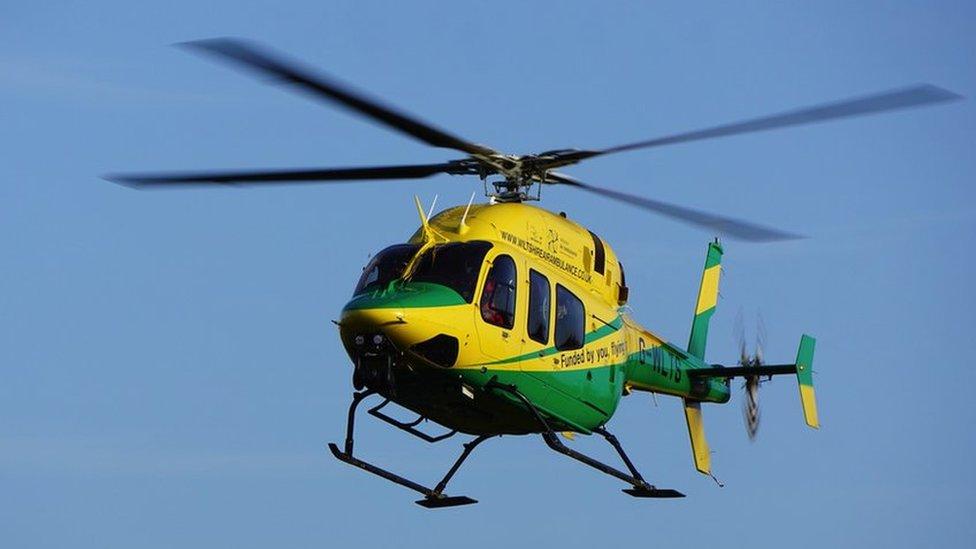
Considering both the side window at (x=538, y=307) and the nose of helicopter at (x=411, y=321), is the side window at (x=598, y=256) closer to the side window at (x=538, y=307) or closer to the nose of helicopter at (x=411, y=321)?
the side window at (x=538, y=307)

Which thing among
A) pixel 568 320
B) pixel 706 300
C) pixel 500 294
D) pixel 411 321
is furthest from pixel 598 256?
pixel 706 300

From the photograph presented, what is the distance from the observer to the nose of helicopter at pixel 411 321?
20250 mm

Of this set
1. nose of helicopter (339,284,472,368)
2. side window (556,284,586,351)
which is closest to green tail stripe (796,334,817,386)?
side window (556,284,586,351)

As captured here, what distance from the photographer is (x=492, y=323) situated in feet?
69.1

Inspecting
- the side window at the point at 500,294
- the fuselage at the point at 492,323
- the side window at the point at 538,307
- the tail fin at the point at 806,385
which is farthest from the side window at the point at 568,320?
the tail fin at the point at 806,385

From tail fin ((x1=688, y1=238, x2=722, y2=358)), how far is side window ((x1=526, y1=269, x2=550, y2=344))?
6.97 meters

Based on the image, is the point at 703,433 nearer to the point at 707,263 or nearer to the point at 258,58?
the point at 707,263

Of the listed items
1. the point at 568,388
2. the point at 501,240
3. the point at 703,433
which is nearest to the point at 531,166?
the point at 501,240

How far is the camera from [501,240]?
22047 millimetres

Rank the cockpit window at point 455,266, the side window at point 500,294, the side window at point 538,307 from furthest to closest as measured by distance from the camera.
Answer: the side window at point 538,307 < the side window at point 500,294 < the cockpit window at point 455,266

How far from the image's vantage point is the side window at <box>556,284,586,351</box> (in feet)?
72.8

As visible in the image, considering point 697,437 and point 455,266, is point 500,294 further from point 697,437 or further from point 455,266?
point 697,437

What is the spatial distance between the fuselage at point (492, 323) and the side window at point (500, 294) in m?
0.01

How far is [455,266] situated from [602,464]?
342 cm
